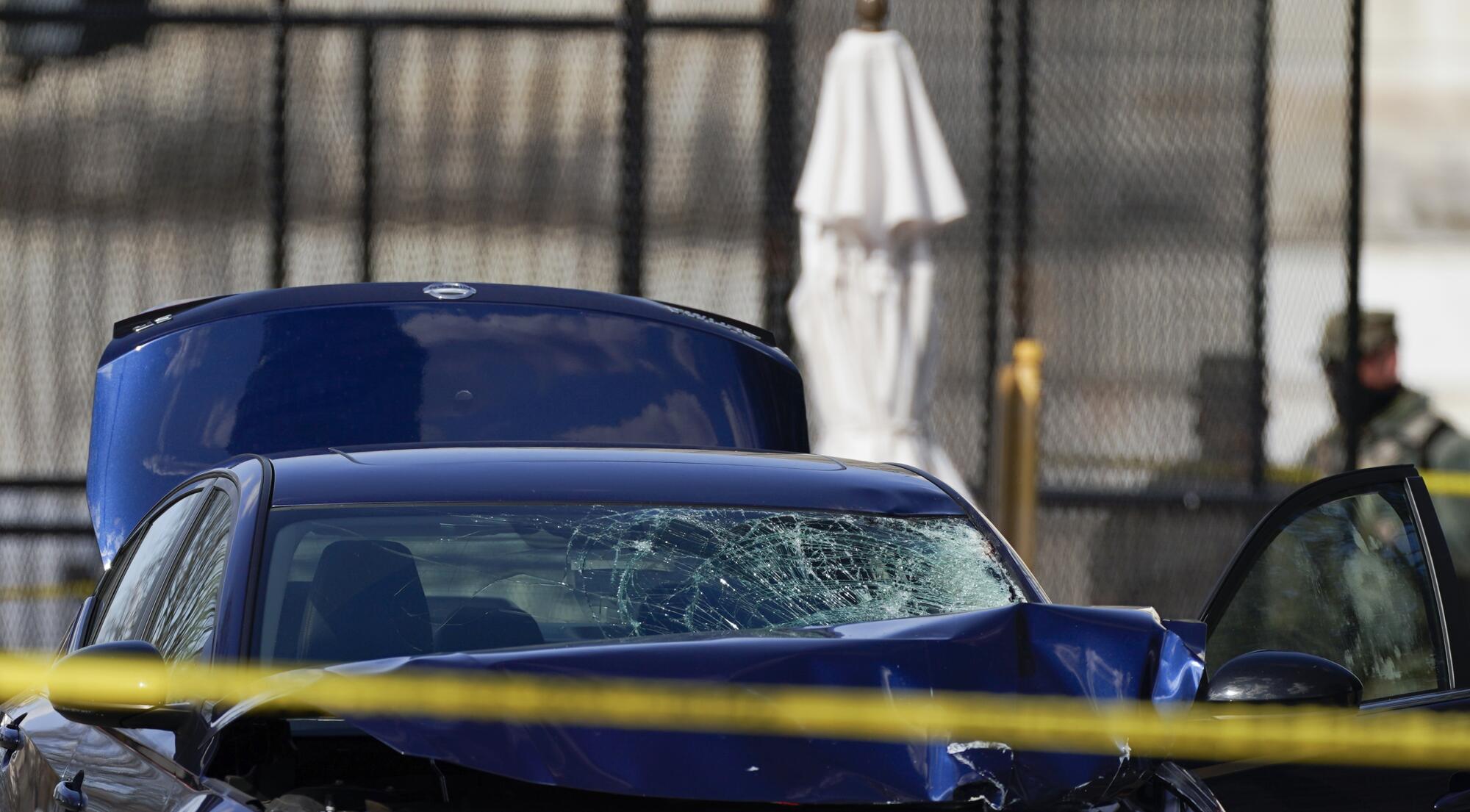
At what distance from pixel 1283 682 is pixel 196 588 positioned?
1843mm

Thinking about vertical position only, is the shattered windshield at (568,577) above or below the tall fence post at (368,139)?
below

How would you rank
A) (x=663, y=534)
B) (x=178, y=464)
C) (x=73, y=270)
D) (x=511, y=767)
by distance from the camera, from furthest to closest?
(x=73, y=270) < (x=178, y=464) < (x=663, y=534) < (x=511, y=767)

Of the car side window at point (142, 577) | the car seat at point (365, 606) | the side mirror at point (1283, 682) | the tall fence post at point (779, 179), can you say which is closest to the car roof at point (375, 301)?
the car side window at point (142, 577)

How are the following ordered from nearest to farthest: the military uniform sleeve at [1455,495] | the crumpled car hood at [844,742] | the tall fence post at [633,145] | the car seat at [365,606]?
the crumpled car hood at [844,742], the car seat at [365,606], the military uniform sleeve at [1455,495], the tall fence post at [633,145]

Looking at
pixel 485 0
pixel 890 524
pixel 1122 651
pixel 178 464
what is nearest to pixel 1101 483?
pixel 485 0

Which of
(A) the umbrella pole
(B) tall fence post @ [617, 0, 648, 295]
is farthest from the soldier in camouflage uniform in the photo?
(B) tall fence post @ [617, 0, 648, 295]

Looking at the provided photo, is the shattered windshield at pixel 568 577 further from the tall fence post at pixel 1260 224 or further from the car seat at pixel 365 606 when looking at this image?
the tall fence post at pixel 1260 224

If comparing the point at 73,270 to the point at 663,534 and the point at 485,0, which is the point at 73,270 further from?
the point at 663,534

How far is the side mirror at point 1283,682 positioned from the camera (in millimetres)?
3375

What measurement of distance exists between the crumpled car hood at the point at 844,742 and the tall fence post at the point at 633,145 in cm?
713

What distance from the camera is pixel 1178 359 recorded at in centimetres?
1025

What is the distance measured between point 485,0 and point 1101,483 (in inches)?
152

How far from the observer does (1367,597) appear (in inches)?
165

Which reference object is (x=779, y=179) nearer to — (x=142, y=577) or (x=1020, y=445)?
(x=1020, y=445)
